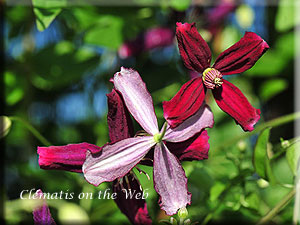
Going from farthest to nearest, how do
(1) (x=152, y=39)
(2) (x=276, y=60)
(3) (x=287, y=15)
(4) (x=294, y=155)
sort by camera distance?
(2) (x=276, y=60) → (1) (x=152, y=39) → (3) (x=287, y=15) → (4) (x=294, y=155)

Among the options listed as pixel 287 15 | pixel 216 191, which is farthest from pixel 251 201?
pixel 287 15

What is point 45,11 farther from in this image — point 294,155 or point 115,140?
point 294,155

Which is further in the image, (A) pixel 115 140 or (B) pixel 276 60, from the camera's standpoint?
(B) pixel 276 60

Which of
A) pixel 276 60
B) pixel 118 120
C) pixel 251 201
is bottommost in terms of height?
pixel 251 201

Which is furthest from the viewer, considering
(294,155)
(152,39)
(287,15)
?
(152,39)

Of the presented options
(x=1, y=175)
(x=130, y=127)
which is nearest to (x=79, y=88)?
(x=1, y=175)

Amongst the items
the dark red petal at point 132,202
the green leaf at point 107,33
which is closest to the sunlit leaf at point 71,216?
the dark red petal at point 132,202

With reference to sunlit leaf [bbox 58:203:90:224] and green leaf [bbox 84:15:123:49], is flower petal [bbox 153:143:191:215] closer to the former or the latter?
sunlit leaf [bbox 58:203:90:224]
